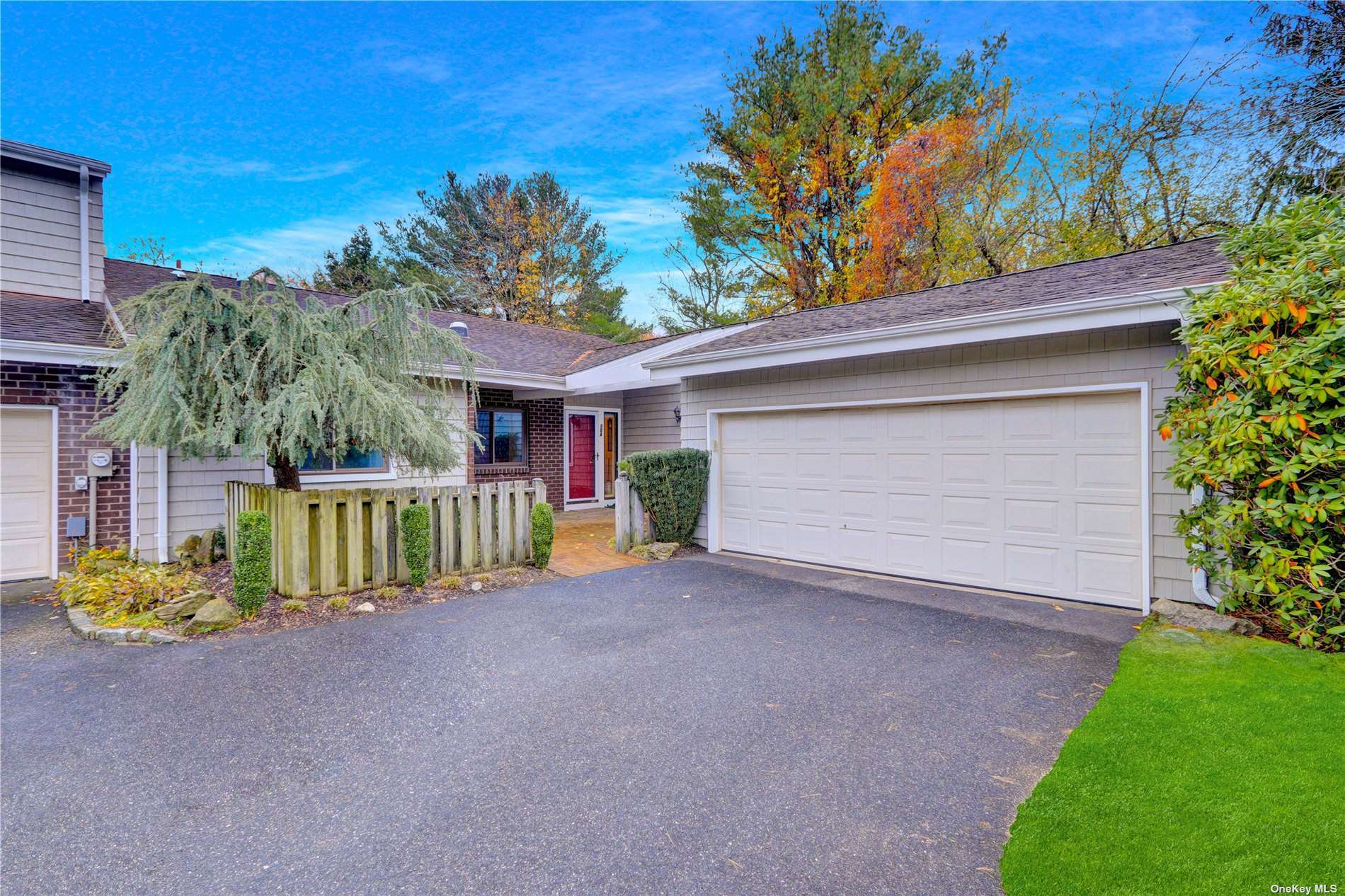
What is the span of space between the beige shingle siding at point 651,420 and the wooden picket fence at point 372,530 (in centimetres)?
535

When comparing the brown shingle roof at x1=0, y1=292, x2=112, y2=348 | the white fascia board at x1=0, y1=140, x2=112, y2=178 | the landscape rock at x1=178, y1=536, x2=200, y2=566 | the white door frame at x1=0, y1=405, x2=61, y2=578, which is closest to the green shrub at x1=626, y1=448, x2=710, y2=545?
the landscape rock at x1=178, y1=536, x2=200, y2=566

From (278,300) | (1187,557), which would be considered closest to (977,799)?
(1187,557)

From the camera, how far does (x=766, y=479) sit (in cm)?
835

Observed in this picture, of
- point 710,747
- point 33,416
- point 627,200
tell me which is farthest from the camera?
point 627,200

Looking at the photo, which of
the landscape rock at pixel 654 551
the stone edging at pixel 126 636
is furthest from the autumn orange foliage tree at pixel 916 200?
the stone edging at pixel 126 636

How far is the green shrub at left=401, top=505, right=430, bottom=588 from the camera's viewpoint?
6.36 metres

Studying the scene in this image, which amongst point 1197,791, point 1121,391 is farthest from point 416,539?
point 1121,391

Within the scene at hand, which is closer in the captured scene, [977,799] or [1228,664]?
[977,799]

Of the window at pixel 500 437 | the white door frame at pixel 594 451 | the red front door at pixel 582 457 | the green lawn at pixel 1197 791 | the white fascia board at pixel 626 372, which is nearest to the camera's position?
the green lawn at pixel 1197 791

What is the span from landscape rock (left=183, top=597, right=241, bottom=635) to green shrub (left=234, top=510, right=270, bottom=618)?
10 centimetres

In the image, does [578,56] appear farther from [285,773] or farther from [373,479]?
[285,773]

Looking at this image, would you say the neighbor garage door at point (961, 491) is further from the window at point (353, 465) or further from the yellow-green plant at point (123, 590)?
the yellow-green plant at point (123, 590)

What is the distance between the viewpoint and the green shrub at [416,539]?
636 centimetres

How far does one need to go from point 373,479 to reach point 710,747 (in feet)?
26.0
